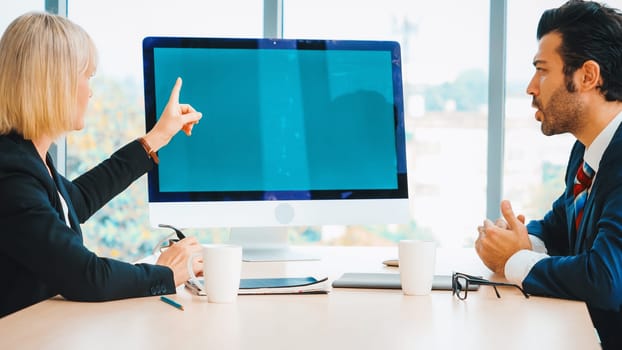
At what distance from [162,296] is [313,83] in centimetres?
81

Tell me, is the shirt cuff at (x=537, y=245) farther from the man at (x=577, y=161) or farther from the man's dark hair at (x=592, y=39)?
the man's dark hair at (x=592, y=39)

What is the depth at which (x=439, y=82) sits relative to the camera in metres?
3.92

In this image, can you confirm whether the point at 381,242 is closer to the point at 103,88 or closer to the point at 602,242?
the point at 103,88

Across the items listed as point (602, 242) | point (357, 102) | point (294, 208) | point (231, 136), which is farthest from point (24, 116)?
point (602, 242)

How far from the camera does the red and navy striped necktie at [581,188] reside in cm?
183

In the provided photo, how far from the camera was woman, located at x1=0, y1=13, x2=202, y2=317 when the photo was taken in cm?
138

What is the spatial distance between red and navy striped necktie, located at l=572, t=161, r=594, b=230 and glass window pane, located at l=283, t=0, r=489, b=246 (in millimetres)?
2032

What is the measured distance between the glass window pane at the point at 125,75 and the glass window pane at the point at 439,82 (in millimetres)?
396

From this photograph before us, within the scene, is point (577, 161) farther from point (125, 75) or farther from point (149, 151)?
point (125, 75)

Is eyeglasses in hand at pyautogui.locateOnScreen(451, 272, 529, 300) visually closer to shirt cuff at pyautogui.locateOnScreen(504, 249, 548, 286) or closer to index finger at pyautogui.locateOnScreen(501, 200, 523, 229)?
shirt cuff at pyautogui.locateOnScreen(504, 249, 548, 286)

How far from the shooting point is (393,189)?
1994 millimetres

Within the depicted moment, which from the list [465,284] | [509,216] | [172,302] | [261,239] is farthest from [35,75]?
[509,216]

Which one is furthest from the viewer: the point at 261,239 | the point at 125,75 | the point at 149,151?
the point at 125,75

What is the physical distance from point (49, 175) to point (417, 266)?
771 mm
